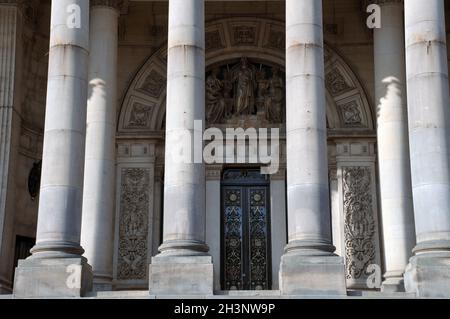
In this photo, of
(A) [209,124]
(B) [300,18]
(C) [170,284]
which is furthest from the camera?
(A) [209,124]

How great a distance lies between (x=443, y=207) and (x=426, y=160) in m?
1.44

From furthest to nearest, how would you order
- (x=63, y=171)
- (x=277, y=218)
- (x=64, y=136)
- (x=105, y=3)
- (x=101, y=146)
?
1. (x=277, y=218)
2. (x=105, y=3)
3. (x=101, y=146)
4. (x=64, y=136)
5. (x=63, y=171)

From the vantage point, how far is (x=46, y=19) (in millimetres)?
32500

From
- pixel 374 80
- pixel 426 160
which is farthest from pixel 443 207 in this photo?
pixel 374 80

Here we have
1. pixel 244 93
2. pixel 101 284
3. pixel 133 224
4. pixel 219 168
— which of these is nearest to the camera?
pixel 101 284

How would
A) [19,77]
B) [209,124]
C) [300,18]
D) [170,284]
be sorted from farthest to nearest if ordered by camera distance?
[209,124], [19,77], [300,18], [170,284]

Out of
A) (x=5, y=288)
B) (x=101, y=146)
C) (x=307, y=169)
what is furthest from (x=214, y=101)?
(x=5, y=288)

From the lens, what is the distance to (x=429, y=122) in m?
24.4

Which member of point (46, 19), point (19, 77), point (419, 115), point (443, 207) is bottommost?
point (443, 207)

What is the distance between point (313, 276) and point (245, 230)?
8843mm

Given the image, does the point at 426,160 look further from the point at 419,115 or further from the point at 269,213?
the point at 269,213

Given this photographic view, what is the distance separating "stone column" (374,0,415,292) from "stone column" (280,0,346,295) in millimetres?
4789

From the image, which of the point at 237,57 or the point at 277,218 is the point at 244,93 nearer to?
the point at 237,57

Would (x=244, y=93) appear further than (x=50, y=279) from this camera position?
Yes
